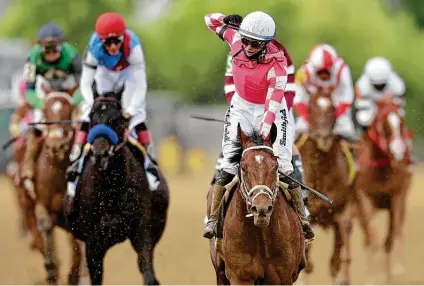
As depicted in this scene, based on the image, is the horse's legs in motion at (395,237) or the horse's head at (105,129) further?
the horse's legs in motion at (395,237)

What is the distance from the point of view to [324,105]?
37.2 ft

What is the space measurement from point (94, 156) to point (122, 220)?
2.07 ft

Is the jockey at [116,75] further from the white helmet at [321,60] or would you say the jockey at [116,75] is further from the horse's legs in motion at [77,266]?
the white helmet at [321,60]

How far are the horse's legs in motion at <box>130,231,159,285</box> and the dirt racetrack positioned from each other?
194 centimetres

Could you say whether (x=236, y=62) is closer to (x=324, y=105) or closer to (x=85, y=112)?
(x=85, y=112)

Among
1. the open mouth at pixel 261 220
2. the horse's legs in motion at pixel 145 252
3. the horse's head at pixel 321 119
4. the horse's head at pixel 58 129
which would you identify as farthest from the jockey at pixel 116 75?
the open mouth at pixel 261 220

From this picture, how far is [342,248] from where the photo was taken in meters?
11.5

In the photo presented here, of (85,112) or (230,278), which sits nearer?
(230,278)

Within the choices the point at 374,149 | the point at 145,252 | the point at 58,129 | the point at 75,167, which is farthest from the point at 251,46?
the point at 374,149

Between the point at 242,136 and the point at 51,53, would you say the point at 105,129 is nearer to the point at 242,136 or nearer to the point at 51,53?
the point at 242,136

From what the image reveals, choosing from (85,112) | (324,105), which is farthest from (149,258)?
(324,105)

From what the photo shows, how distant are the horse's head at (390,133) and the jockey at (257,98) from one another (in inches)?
205

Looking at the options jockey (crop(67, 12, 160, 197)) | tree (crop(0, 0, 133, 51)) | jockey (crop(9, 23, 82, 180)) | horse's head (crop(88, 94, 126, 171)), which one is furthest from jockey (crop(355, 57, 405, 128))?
tree (crop(0, 0, 133, 51))

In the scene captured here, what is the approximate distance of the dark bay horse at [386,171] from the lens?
1300cm
